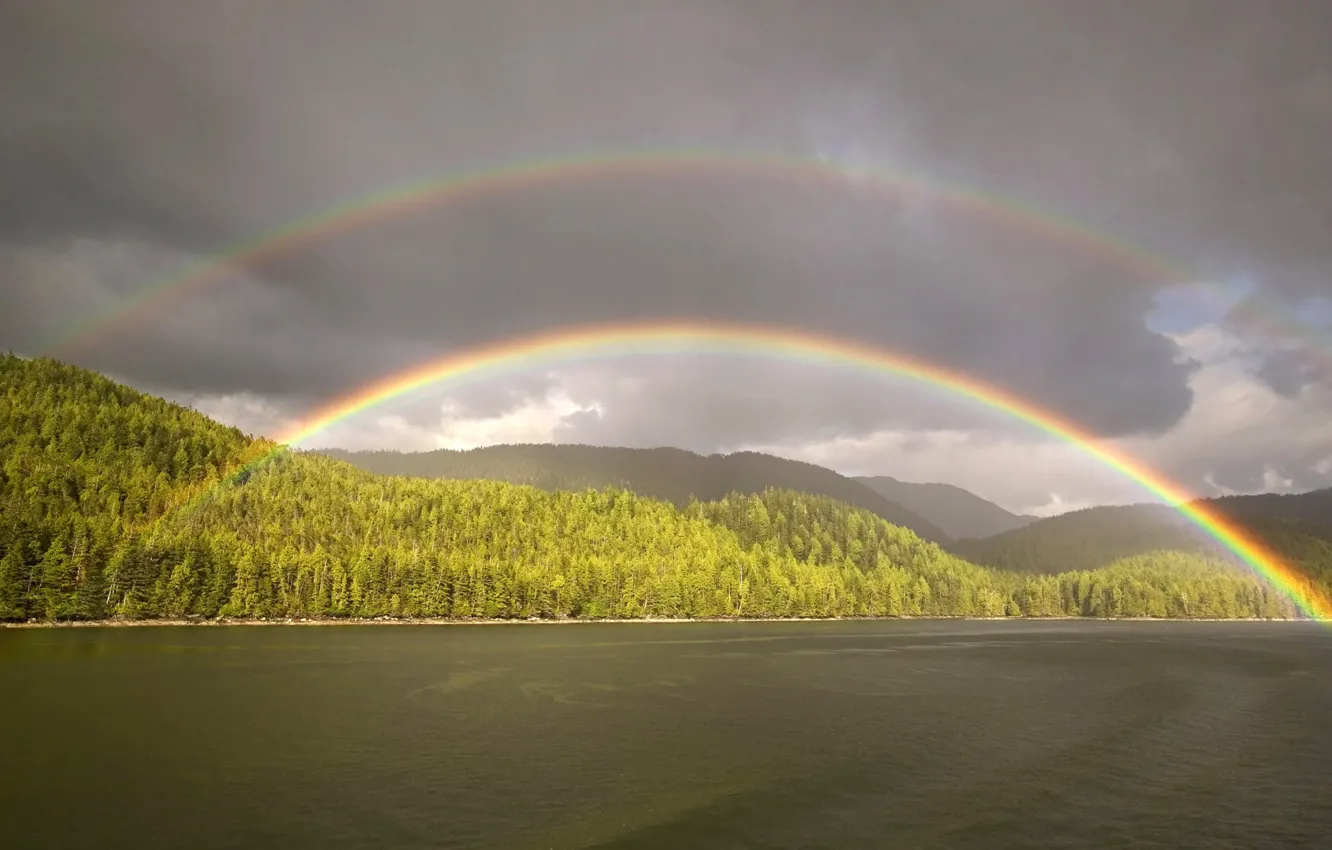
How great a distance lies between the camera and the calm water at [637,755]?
1366 inches

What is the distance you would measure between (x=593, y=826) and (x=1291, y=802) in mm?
40803

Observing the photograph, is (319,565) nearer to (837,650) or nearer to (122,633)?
(122,633)

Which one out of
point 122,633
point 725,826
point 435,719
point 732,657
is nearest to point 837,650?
point 732,657

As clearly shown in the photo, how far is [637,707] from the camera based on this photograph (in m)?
70.4

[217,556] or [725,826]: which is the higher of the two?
[217,556]

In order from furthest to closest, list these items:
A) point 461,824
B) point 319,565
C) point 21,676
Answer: point 319,565 < point 21,676 < point 461,824

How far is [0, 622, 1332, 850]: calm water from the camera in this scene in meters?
34.7

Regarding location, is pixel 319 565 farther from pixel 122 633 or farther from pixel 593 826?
pixel 593 826

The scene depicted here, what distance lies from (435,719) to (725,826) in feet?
113

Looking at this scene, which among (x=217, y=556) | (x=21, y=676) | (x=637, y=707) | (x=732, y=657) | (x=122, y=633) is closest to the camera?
(x=637, y=707)

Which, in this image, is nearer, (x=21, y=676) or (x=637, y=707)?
(x=637, y=707)

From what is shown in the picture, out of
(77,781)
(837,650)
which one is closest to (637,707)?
(77,781)

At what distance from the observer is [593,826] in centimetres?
3441

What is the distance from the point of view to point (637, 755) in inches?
1959
